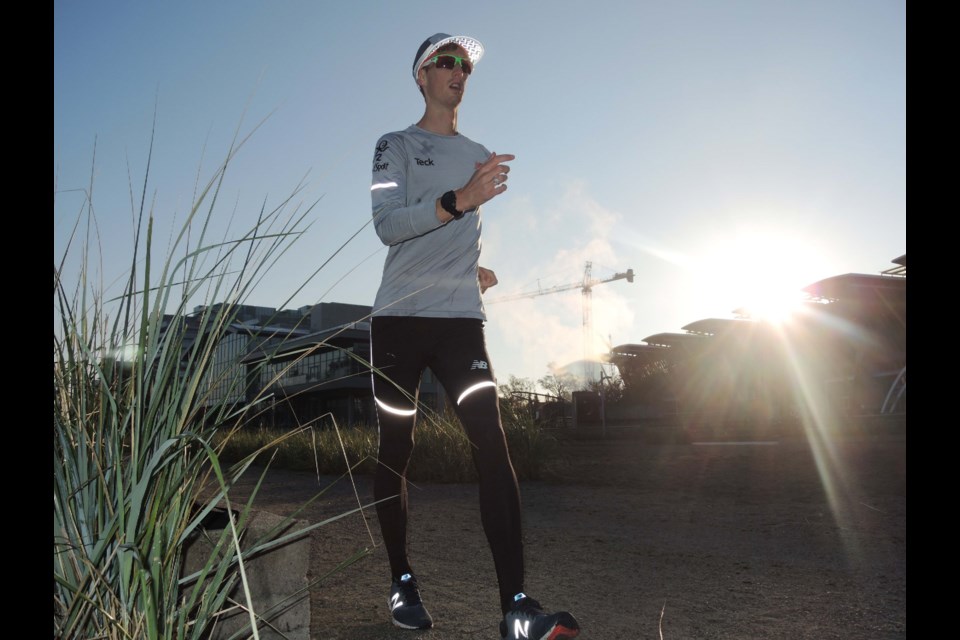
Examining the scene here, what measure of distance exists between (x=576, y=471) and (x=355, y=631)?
243 inches

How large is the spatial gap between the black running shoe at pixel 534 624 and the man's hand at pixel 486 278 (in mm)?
1246

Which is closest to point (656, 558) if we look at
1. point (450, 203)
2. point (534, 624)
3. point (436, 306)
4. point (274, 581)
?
point (534, 624)

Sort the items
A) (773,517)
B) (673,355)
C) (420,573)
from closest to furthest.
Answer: (420,573) → (773,517) → (673,355)

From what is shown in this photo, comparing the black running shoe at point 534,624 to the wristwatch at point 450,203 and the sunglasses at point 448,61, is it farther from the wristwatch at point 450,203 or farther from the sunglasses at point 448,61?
the sunglasses at point 448,61

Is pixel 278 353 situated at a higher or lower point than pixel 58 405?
higher

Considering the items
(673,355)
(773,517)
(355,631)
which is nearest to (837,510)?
(773,517)

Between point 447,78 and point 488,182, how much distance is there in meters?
0.68

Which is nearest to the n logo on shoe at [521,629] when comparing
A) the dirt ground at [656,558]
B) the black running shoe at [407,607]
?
the dirt ground at [656,558]

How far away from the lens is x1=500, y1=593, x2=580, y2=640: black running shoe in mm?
2184

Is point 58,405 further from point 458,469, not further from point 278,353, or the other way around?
point 458,469

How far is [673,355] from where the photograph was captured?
58.2 metres

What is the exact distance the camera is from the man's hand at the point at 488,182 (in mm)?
2408

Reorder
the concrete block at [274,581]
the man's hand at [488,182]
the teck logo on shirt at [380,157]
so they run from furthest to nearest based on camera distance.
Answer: the teck logo on shirt at [380,157]
the man's hand at [488,182]
the concrete block at [274,581]
